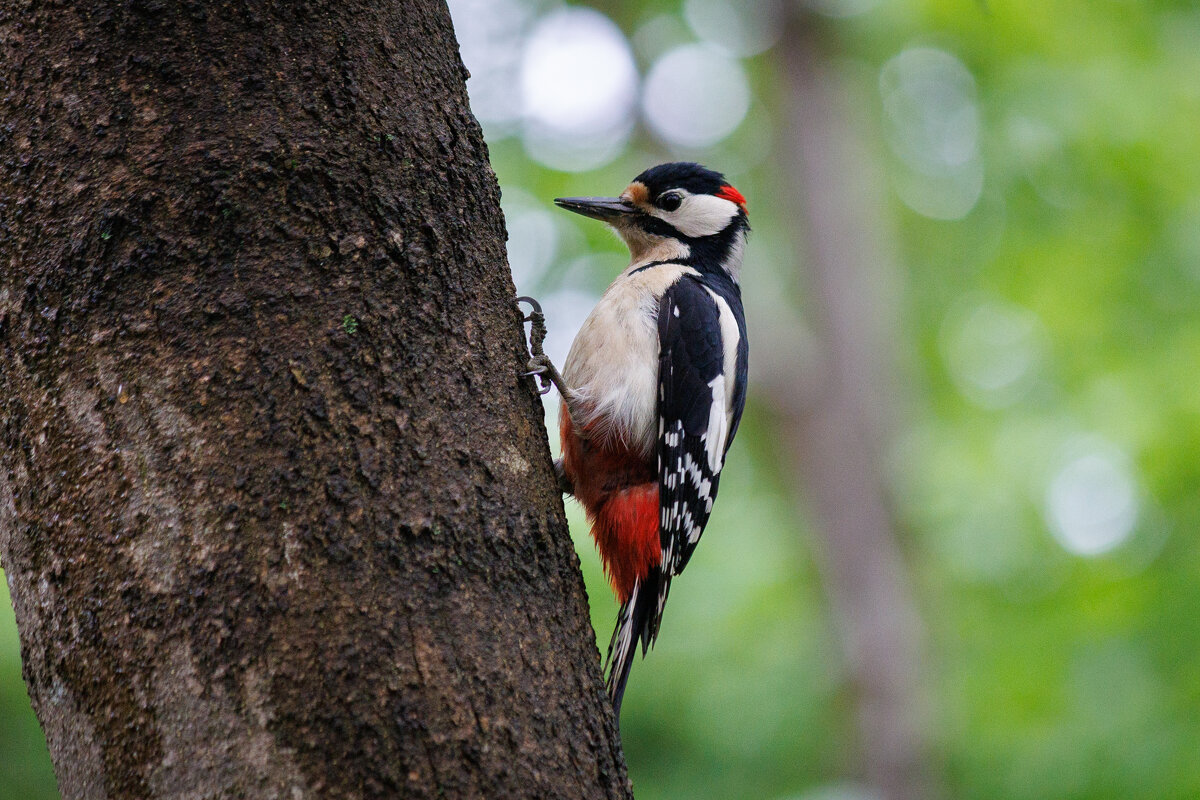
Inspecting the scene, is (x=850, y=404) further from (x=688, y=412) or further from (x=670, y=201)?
(x=688, y=412)

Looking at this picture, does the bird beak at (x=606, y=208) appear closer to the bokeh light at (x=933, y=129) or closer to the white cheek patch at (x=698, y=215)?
the white cheek patch at (x=698, y=215)

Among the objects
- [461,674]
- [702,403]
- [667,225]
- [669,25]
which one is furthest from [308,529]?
[669,25]

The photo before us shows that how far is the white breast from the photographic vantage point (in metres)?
3.14

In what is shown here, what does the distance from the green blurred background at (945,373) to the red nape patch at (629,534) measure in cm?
237

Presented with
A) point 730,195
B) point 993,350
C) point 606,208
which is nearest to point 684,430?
point 606,208

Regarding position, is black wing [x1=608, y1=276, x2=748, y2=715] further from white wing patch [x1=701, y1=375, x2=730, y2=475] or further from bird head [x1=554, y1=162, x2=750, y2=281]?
bird head [x1=554, y1=162, x2=750, y2=281]

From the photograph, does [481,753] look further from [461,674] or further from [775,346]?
[775,346]

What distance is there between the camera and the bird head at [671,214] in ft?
12.8

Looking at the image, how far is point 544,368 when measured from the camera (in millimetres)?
2514

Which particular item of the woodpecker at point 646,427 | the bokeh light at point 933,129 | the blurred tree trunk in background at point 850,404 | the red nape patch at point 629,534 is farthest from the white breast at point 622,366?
the bokeh light at point 933,129

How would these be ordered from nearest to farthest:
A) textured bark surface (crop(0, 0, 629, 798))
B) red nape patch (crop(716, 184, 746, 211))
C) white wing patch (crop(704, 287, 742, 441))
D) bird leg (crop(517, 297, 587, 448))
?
textured bark surface (crop(0, 0, 629, 798))
bird leg (crop(517, 297, 587, 448))
white wing patch (crop(704, 287, 742, 441))
red nape patch (crop(716, 184, 746, 211))

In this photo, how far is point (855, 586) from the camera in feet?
23.0

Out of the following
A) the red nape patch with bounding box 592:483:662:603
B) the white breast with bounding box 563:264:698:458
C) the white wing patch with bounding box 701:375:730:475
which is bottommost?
the red nape patch with bounding box 592:483:662:603

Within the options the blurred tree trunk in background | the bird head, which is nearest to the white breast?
the bird head
